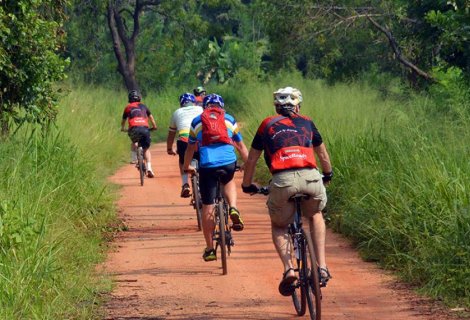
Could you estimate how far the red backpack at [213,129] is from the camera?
34.7 feet

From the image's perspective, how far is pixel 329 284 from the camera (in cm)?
955

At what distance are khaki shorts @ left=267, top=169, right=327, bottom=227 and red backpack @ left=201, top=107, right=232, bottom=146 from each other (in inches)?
102

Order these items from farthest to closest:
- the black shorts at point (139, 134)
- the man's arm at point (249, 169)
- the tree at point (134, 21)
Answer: the tree at point (134, 21) → the black shorts at point (139, 134) → the man's arm at point (249, 169)

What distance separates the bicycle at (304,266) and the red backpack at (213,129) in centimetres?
244

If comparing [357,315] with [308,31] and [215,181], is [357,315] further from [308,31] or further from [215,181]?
[308,31]

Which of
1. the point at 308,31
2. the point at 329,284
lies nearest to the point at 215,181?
the point at 329,284

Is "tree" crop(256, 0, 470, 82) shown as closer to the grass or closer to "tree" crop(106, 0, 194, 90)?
the grass

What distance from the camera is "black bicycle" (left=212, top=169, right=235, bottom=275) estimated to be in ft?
33.4

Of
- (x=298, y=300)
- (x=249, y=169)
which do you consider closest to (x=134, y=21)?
(x=249, y=169)

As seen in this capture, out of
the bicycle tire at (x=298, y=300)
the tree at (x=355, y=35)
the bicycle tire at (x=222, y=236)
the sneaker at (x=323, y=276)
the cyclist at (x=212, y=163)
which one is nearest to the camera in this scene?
the sneaker at (x=323, y=276)

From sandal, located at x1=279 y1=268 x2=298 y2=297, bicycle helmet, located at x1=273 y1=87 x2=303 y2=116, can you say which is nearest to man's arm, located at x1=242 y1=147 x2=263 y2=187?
bicycle helmet, located at x1=273 y1=87 x2=303 y2=116

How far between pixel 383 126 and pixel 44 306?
7549mm

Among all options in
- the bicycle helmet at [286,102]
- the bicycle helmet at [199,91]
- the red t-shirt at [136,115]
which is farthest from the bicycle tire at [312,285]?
the bicycle helmet at [199,91]

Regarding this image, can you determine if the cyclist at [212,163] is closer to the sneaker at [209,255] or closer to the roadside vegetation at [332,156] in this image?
the sneaker at [209,255]
